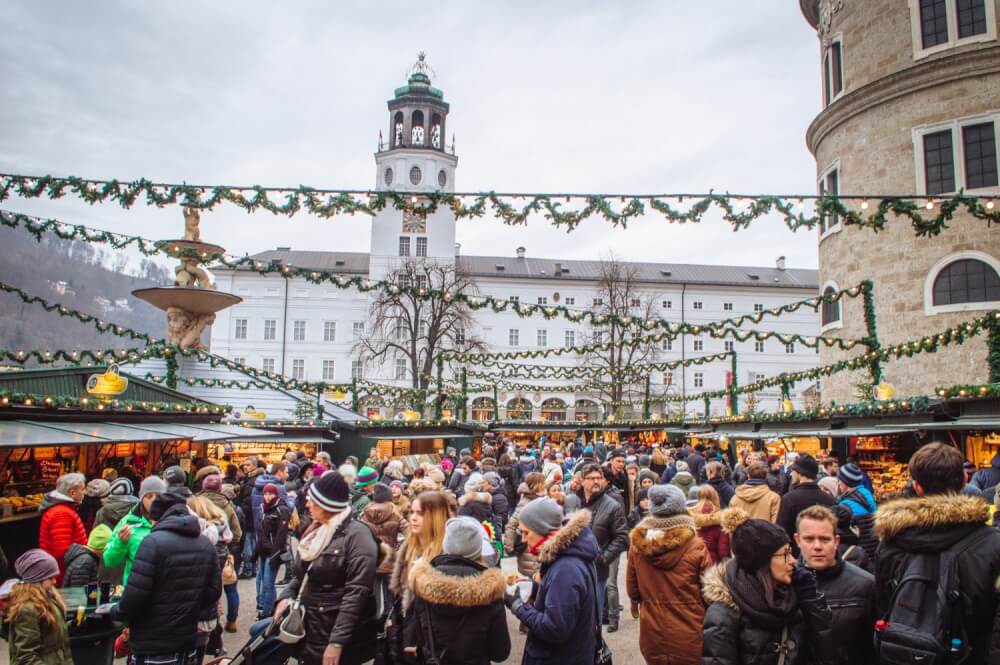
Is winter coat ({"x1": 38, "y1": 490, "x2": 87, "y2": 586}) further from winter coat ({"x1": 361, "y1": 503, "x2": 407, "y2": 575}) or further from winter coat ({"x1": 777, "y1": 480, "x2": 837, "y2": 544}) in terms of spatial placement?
winter coat ({"x1": 777, "y1": 480, "x2": 837, "y2": 544})

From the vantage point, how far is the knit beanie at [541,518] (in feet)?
13.7

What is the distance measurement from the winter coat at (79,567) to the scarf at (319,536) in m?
2.33

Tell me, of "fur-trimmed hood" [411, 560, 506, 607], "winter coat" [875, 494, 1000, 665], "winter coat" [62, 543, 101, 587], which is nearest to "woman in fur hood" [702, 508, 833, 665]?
"winter coat" [875, 494, 1000, 665]

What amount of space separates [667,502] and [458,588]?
1562 millimetres

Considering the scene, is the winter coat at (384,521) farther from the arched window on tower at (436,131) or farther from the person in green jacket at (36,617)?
the arched window on tower at (436,131)

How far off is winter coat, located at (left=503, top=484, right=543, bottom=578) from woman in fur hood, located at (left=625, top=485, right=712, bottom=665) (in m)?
0.74

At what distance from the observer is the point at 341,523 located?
4473mm

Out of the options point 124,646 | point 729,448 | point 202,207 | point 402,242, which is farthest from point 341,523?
point 402,242

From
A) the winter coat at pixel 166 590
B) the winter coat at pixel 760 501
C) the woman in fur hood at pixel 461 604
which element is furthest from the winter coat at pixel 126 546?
the winter coat at pixel 760 501

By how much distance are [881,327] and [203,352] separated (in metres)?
20.2

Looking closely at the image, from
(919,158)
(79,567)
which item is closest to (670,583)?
(79,567)

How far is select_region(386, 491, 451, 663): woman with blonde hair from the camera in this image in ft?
13.9

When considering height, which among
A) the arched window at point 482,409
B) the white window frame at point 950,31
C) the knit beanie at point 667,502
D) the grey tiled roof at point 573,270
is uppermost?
the grey tiled roof at point 573,270

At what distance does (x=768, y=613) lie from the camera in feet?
10.2
